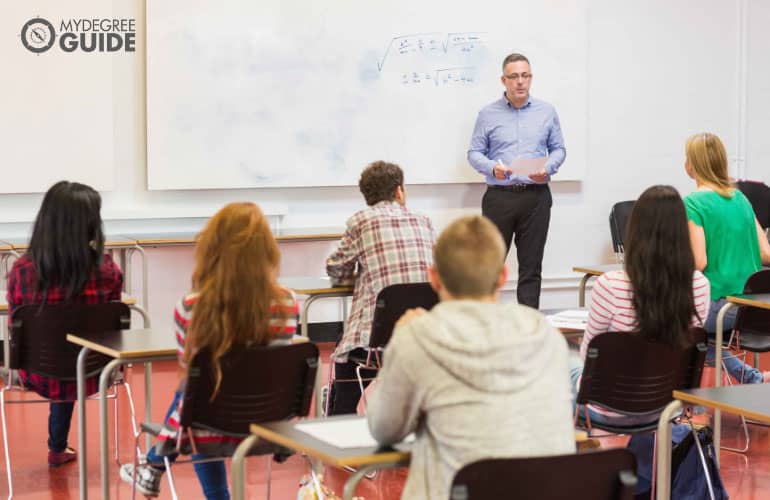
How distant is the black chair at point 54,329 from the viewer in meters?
4.07

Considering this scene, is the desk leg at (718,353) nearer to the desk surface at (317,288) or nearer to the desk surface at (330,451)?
the desk surface at (317,288)

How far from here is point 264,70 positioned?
725 cm

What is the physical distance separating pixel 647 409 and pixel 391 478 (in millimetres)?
1310

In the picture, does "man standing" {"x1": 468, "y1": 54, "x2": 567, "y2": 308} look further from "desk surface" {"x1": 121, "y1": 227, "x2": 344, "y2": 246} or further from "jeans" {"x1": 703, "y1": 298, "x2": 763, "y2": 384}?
"jeans" {"x1": 703, "y1": 298, "x2": 763, "y2": 384}

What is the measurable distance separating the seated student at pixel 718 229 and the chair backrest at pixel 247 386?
2.40 m

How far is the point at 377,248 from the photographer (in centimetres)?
471

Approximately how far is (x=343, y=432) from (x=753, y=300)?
2597 millimetres

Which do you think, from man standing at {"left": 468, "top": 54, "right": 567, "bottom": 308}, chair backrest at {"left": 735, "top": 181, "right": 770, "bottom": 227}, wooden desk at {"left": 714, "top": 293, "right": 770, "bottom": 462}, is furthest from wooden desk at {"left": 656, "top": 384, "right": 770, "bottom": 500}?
chair backrest at {"left": 735, "top": 181, "right": 770, "bottom": 227}

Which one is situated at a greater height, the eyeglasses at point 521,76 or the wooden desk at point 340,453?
the eyeglasses at point 521,76

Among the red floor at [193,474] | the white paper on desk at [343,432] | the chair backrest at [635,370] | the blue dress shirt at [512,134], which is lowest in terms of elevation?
the red floor at [193,474]

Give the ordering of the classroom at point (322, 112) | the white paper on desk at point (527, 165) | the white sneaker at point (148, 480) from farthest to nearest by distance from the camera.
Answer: the white paper on desk at point (527, 165), the classroom at point (322, 112), the white sneaker at point (148, 480)

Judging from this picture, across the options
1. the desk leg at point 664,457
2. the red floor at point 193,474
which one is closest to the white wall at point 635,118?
the red floor at point 193,474

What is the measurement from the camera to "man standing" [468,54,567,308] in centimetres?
730

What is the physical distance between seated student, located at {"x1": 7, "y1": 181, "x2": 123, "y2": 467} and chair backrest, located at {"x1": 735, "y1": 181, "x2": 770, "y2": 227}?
5.41 m
